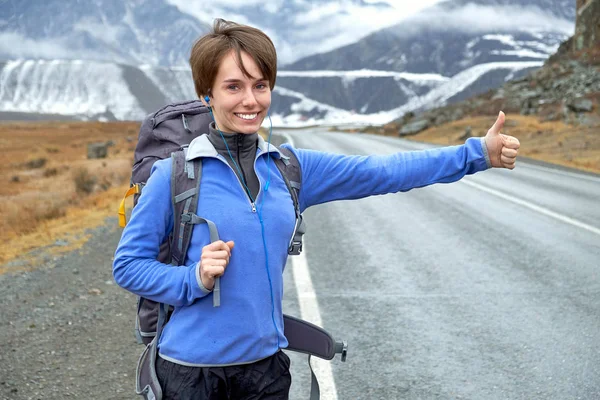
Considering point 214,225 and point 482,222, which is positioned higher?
point 214,225

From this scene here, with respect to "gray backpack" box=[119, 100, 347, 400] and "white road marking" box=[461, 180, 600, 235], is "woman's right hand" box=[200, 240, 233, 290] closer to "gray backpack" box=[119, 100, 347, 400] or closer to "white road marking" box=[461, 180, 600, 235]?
"gray backpack" box=[119, 100, 347, 400]

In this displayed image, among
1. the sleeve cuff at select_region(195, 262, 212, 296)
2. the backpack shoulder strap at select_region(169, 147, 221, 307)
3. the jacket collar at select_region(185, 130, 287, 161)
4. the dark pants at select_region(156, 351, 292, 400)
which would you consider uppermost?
the jacket collar at select_region(185, 130, 287, 161)

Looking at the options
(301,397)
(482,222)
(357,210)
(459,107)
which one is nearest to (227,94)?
(301,397)

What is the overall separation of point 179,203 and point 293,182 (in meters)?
0.42

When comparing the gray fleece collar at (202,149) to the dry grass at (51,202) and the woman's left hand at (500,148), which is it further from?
the dry grass at (51,202)

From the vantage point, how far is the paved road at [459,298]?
4125 mm

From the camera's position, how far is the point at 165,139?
2.30 m

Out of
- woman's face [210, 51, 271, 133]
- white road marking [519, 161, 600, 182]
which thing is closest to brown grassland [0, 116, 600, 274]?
white road marking [519, 161, 600, 182]

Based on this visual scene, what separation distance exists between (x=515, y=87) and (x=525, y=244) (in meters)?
43.0

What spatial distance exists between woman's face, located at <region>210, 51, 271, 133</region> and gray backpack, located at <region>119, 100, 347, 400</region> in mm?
158

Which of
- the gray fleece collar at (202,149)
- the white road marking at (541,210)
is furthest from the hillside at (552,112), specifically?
the gray fleece collar at (202,149)

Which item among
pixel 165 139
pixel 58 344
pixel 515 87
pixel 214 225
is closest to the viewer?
pixel 214 225

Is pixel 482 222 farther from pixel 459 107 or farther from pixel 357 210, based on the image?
pixel 459 107

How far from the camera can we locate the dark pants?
1.99 meters
